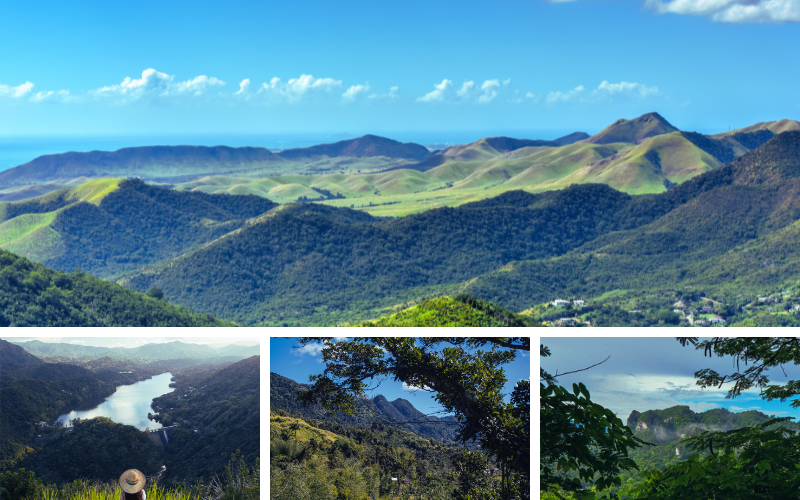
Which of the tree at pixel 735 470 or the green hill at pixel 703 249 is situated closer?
the tree at pixel 735 470

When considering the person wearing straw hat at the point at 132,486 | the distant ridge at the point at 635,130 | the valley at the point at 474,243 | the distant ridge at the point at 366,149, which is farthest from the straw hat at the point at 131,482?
the distant ridge at the point at 366,149

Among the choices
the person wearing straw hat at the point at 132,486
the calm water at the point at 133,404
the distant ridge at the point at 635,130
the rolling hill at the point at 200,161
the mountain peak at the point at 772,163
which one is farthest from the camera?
the distant ridge at the point at 635,130

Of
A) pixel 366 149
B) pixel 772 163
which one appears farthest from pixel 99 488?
pixel 366 149

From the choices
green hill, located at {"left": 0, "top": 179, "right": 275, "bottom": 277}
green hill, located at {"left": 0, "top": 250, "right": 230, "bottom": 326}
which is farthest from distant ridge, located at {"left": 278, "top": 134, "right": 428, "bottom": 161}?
green hill, located at {"left": 0, "top": 250, "right": 230, "bottom": 326}

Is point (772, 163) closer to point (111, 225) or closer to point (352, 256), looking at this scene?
point (352, 256)

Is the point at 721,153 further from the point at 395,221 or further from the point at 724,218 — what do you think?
the point at 395,221

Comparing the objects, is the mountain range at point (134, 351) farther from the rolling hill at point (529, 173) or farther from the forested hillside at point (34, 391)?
the rolling hill at point (529, 173)
